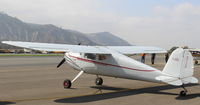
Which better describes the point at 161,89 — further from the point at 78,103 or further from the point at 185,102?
the point at 78,103

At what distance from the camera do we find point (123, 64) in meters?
11.4

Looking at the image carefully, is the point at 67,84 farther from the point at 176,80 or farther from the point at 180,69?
the point at 180,69

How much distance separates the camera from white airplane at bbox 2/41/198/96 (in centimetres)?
1018

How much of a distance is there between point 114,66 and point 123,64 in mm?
521

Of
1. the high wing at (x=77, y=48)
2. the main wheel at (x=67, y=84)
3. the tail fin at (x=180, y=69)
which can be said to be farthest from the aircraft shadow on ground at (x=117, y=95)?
the high wing at (x=77, y=48)

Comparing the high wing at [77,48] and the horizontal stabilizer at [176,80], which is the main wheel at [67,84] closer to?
the high wing at [77,48]

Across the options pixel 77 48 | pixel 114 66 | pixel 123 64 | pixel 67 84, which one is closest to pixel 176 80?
pixel 123 64

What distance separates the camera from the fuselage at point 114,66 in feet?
35.5

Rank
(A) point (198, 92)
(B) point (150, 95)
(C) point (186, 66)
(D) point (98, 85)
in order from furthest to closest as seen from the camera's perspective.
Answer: (D) point (98, 85)
(A) point (198, 92)
(B) point (150, 95)
(C) point (186, 66)

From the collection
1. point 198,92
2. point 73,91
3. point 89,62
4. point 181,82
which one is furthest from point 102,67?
point 198,92

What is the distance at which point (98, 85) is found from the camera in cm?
1412

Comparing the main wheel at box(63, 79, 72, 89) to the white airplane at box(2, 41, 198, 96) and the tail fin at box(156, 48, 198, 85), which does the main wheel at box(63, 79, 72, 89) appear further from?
the tail fin at box(156, 48, 198, 85)

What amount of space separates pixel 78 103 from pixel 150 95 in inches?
136

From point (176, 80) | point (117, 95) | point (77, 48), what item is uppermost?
point (77, 48)
